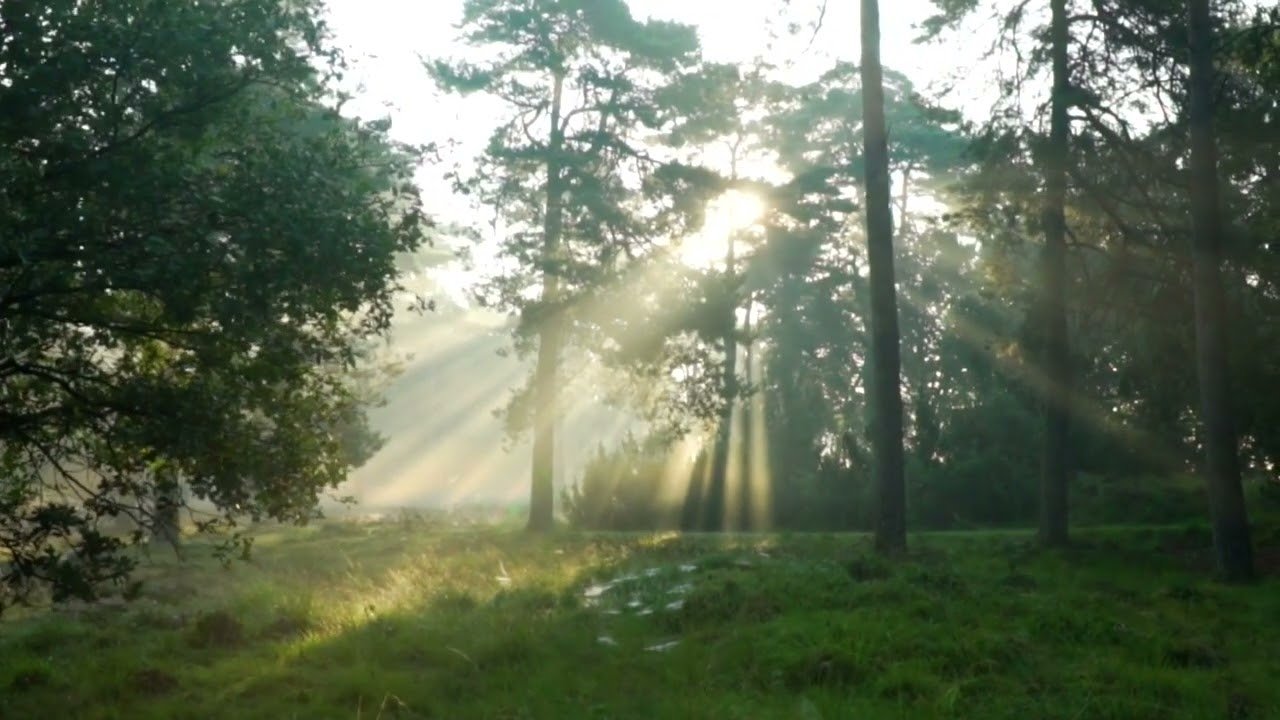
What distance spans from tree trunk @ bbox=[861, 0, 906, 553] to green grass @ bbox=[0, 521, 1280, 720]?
1.99 metres

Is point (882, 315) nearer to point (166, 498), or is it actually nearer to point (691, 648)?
point (691, 648)

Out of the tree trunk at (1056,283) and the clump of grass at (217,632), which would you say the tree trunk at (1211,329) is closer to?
the tree trunk at (1056,283)

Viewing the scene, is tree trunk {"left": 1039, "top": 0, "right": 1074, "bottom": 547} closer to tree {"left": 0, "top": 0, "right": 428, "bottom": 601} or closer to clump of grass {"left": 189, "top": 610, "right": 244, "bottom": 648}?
tree {"left": 0, "top": 0, "right": 428, "bottom": 601}

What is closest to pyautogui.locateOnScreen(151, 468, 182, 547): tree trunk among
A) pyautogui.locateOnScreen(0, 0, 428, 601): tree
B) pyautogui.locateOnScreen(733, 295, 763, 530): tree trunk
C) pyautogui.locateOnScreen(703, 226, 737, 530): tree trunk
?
pyautogui.locateOnScreen(0, 0, 428, 601): tree

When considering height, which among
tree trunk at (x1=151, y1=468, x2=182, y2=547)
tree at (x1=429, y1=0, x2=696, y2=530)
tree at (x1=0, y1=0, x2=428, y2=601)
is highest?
tree at (x1=429, y1=0, x2=696, y2=530)

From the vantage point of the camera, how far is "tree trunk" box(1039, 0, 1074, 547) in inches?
924

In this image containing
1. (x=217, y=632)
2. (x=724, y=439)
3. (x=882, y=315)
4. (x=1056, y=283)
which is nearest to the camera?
(x=217, y=632)

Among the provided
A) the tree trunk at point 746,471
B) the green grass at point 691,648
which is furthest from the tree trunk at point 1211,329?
the tree trunk at point 746,471

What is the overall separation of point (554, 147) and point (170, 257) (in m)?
25.0

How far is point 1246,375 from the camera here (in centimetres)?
2328

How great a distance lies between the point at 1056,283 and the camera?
2373 cm

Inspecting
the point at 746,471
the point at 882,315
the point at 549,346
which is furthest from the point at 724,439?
the point at 882,315

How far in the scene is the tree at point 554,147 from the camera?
33469 millimetres

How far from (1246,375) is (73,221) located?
21.1m
